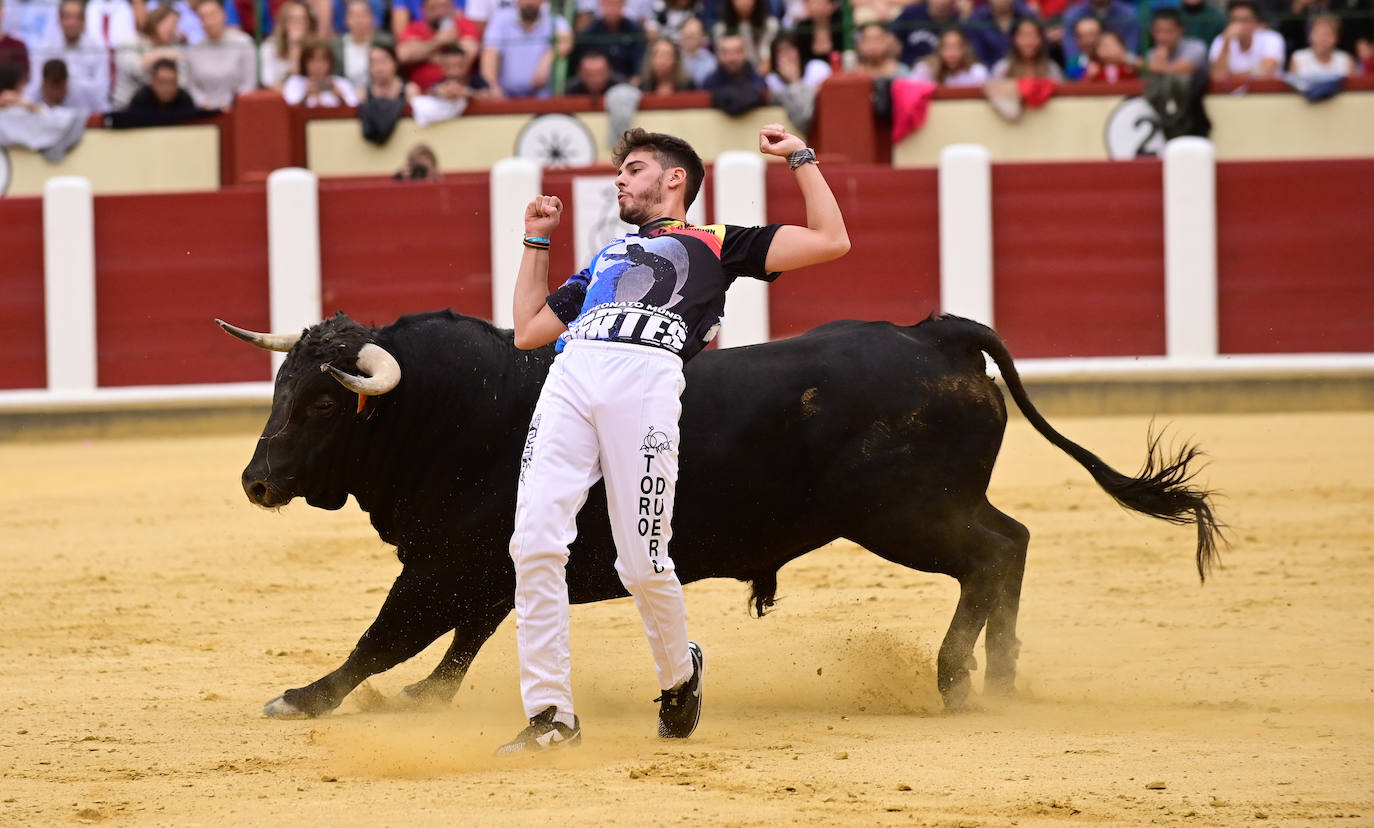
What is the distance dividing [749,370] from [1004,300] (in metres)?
6.61

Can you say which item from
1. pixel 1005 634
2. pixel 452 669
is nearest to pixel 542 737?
pixel 452 669

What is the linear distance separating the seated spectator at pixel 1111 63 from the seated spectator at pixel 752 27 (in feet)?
6.03

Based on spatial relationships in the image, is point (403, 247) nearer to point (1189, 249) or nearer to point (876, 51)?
point (876, 51)

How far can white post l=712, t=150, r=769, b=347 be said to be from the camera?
10.2 metres

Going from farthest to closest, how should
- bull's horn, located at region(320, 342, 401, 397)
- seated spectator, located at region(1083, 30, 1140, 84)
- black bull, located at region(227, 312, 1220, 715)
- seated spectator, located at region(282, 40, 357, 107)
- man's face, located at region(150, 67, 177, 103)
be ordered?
seated spectator, located at region(282, 40, 357, 107) < man's face, located at region(150, 67, 177, 103) < seated spectator, located at region(1083, 30, 1140, 84) < black bull, located at region(227, 312, 1220, 715) < bull's horn, located at region(320, 342, 401, 397)

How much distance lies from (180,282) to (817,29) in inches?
153

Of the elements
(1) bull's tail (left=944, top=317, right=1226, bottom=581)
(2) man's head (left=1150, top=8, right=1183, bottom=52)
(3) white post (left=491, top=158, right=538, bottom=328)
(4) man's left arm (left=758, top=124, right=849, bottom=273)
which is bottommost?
(1) bull's tail (left=944, top=317, right=1226, bottom=581)

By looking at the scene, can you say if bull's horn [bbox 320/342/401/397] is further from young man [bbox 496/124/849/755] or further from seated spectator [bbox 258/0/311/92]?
seated spectator [bbox 258/0/311/92]

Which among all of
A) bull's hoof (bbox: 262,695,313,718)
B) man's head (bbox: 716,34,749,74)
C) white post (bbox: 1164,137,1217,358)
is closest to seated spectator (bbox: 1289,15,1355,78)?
white post (bbox: 1164,137,1217,358)

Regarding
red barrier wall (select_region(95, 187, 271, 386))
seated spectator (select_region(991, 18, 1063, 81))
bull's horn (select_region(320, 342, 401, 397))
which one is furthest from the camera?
seated spectator (select_region(991, 18, 1063, 81))

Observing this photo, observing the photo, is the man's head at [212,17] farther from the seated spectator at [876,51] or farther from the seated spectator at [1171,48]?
the seated spectator at [1171,48]

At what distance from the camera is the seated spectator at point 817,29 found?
10836 mm

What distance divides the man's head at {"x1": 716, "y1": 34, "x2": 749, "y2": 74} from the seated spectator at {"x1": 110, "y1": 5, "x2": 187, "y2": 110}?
10.5 feet

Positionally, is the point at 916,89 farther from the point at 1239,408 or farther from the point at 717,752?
the point at 717,752
